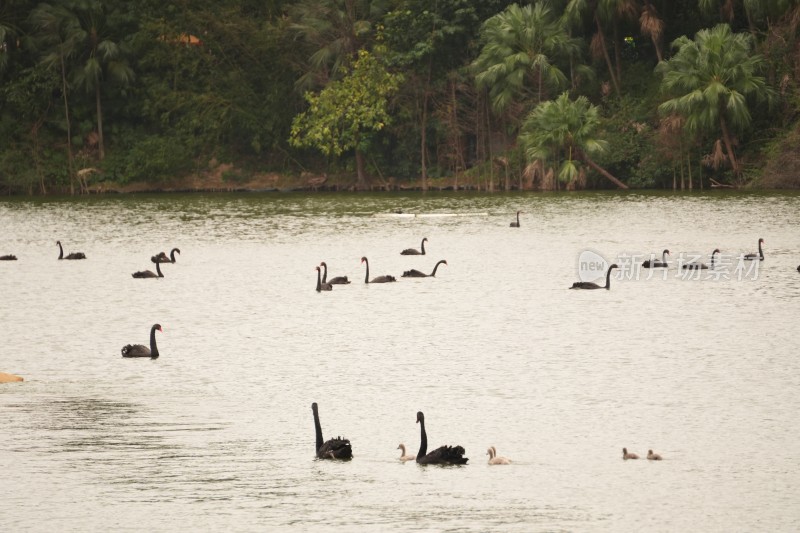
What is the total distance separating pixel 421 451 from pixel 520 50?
48513 millimetres

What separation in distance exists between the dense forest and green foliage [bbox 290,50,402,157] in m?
0.13

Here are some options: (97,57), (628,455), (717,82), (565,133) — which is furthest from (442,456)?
(97,57)

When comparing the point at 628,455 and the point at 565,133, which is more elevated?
the point at 565,133

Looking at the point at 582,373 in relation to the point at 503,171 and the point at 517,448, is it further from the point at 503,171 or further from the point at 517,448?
the point at 503,171

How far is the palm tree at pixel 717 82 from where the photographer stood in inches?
2172

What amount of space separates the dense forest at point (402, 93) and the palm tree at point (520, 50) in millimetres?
95

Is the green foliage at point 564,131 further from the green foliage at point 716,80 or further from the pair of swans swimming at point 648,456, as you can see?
the pair of swans swimming at point 648,456

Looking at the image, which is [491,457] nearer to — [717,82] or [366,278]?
[366,278]

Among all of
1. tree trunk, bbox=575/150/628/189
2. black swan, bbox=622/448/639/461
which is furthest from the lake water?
tree trunk, bbox=575/150/628/189

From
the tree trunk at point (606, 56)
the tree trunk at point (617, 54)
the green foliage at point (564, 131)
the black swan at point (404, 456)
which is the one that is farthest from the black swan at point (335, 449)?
the tree trunk at point (617, 54)

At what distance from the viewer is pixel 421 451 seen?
47.4 ft

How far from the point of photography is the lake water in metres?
13.2

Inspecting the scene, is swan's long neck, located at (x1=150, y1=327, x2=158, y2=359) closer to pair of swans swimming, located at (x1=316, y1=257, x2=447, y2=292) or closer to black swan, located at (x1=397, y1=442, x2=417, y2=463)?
black swan, located at (x1=397, y1=442, x2=417, y2=463)

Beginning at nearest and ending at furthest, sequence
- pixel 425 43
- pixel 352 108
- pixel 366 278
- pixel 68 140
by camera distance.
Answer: pixel 366 278 → pixel 425 43 → pixel 352 108 → pixel 68 140
